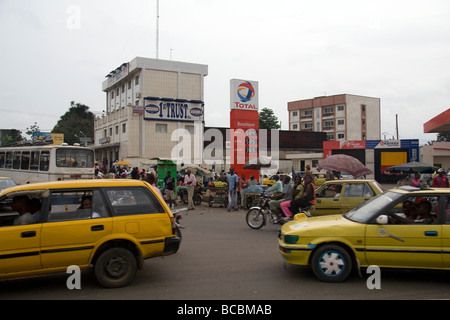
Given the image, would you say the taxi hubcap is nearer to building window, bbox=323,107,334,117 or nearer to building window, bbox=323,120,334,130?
building window, bbox=323,120,334,130

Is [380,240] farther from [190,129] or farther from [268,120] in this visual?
[268,120]

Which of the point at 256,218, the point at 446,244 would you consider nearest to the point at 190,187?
the point at 256,218

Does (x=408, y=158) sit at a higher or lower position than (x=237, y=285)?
higher

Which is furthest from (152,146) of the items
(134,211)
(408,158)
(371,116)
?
(371,116)

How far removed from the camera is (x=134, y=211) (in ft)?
19.2

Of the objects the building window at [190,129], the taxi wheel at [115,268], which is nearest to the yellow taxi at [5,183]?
the taxi wheel at [115,268]

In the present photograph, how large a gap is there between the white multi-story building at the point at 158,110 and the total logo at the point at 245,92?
2291 cm

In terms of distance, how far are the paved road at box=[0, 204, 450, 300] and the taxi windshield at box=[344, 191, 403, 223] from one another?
0.95 metres

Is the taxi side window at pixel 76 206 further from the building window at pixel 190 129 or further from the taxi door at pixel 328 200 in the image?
the building window at pixel 190 129

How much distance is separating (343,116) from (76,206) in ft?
250

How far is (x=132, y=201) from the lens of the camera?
5902mm

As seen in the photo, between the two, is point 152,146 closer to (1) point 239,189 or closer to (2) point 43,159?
(2) point 43,159
